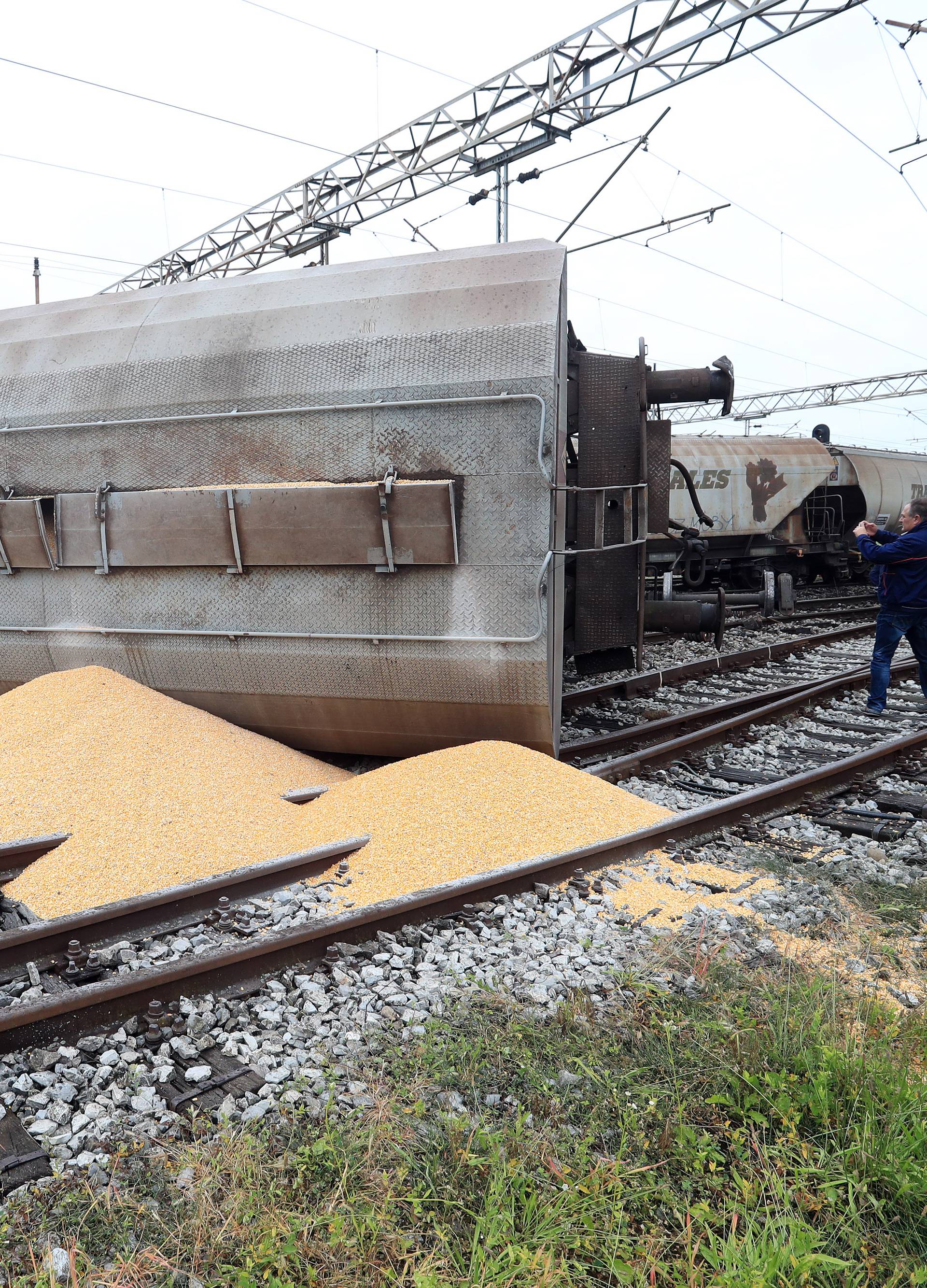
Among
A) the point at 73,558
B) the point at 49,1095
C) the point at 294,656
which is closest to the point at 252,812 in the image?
the point at 294,656

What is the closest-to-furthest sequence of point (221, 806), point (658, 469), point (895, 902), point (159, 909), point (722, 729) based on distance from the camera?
point (159, 909), point (895, 902), point (221, 806), point (722, 729), point (658, 469)

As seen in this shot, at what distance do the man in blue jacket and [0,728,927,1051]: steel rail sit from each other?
3.77m

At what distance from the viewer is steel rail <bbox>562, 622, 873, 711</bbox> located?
876cm

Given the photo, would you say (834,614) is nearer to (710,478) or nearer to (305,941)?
(710,478)

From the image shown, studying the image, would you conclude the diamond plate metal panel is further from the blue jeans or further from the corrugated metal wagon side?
the blue jeans

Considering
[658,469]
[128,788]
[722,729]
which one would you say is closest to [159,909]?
[128,788]

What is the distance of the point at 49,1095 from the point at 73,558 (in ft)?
16.0

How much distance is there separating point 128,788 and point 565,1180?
145 inches

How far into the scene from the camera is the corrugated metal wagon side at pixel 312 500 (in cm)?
570

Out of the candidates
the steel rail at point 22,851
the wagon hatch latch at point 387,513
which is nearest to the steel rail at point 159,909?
the steel rail at point 22,851

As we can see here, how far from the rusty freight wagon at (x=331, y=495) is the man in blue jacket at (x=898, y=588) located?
2.47m

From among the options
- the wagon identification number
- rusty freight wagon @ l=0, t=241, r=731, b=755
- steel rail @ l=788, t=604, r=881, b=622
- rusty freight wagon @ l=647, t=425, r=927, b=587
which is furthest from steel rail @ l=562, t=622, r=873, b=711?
the wagon identification number

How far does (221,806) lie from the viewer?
16.5 ft

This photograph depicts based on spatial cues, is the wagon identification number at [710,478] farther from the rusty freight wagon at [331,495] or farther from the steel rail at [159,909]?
the steel rail at [159,909]
